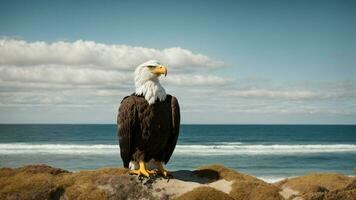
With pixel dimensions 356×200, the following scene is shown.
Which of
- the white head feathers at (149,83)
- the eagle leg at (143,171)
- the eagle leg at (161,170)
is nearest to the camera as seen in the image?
the white head feathers at (149,83)

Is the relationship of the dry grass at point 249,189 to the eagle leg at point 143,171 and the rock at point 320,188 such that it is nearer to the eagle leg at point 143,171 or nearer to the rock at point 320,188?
the rock at point 320,188

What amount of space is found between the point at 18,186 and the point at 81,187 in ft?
3.93

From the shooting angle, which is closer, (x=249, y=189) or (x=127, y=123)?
(x=127, y=123)

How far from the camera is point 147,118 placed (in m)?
8.34

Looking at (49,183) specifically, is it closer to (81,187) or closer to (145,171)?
(81,187)

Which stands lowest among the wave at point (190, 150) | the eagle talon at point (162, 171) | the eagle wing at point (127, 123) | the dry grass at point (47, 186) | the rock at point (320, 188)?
the wave at point (190, 150)

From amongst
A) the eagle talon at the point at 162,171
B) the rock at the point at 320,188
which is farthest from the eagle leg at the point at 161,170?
the rock at the point at 320,188

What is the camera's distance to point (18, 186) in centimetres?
811

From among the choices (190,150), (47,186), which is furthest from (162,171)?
(190,150)

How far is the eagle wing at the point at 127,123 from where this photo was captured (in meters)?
8.34

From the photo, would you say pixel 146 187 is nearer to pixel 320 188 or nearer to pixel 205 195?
pixel 205 195

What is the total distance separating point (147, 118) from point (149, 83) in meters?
0.70

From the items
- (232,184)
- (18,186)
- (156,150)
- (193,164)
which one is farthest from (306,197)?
(193,164)

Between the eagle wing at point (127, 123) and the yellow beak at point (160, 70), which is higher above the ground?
the yellow beak at point (160, 70)
